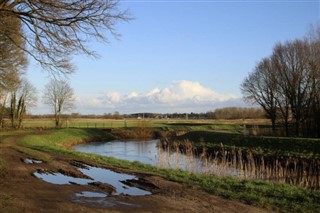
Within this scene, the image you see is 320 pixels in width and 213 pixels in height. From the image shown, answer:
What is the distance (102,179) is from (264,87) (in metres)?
41.1

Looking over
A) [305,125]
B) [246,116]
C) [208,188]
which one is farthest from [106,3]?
[246,116]

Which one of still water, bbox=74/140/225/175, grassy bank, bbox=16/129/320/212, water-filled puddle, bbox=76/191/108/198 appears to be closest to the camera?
grassy bank, bbox=16/129/320/212

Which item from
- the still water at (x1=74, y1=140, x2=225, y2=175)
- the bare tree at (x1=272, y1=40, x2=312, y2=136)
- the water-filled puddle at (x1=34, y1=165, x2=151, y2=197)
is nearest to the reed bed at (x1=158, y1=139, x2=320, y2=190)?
the still water at (x1=74, y1=140, x2=225, y2=175)

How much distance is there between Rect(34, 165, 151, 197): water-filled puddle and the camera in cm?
1074

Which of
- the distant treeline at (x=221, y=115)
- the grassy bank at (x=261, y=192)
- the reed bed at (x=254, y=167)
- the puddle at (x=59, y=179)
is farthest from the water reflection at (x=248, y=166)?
the distant treeline at (x=221, y=115)

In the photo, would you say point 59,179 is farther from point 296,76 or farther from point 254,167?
point 296,76

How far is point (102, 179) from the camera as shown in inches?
508

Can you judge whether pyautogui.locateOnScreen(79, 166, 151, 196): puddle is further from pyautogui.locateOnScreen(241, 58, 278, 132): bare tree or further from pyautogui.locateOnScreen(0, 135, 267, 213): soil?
pyautogui.locateOnScreen(241, 58, 278, 132): bare tree

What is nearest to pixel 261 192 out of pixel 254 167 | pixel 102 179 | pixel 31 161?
pixel 102 179

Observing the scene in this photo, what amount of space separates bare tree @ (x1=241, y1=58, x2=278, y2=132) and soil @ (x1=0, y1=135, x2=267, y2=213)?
122ft

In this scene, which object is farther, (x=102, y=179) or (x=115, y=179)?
(x=115, y=179)

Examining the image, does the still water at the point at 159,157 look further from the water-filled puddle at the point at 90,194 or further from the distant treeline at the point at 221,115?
the distant treeline at the point at 221,115

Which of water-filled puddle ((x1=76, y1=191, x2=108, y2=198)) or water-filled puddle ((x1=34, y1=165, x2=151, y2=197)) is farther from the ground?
water-filled puddle ((x1=76, y1=191, x2=108, y2=198))

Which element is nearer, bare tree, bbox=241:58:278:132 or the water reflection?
the water reflection
